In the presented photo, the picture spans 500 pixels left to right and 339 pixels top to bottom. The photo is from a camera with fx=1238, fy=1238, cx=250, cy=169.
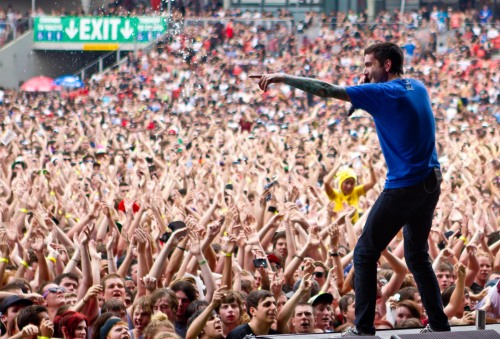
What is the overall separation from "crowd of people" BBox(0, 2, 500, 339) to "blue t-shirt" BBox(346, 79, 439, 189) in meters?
1.33

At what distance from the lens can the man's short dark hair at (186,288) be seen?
7613 millimetres

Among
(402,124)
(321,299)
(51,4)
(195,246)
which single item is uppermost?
(51,4)

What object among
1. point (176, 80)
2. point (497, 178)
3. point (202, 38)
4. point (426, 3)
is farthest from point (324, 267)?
point (426, 3)

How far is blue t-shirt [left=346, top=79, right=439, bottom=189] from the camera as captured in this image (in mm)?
5652

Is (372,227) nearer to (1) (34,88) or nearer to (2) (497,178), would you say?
(2) (497,178)

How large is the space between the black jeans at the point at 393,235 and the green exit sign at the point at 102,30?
1233 inches

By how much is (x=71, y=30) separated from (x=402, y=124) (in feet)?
108

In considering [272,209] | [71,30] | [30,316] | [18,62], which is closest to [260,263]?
[30,316]

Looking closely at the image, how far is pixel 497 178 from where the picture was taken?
14.6 meters

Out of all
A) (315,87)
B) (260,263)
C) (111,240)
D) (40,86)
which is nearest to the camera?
(315,87)

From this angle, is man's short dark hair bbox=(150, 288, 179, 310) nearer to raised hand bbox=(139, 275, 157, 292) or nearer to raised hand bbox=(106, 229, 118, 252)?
raised hand bbox=(139, 275, 157, 292)

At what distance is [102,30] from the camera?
3744cm

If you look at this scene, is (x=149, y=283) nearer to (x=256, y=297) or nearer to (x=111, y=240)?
(x=256, y=297)

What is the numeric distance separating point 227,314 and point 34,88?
25.5m
